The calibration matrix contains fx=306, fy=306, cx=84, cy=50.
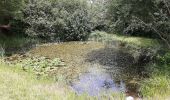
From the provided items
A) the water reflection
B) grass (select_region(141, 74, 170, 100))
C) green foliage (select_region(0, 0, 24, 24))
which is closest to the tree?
the water reflection

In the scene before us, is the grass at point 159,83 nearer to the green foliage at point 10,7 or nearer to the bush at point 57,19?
the green foliage at point 10,7

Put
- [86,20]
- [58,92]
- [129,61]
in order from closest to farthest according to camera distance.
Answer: [58,92]
[129,61]
[86,20]

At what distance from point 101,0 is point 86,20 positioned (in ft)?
31.8

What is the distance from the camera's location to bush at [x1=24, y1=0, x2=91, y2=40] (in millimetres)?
23719

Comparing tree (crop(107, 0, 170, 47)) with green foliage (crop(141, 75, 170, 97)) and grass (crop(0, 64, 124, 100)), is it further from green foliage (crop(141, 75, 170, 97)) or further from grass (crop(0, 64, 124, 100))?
grass (crop(0, 64, 124, 100))

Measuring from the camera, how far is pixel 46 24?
23.9 metres

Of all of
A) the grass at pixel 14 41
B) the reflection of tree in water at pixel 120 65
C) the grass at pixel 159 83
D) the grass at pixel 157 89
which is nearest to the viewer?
the grass at pixel 157 89

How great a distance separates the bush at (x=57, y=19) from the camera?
2372cm

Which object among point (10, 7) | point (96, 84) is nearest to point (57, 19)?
point (10, 7)

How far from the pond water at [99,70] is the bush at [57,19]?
522 centimetres

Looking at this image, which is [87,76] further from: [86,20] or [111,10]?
[86,20]

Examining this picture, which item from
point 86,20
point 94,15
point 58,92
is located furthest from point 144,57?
point 94,15

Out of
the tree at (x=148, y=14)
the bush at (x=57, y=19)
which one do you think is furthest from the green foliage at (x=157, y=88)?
the bush at (x=57, y=19)

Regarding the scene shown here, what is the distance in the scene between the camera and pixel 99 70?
13.3 meters
